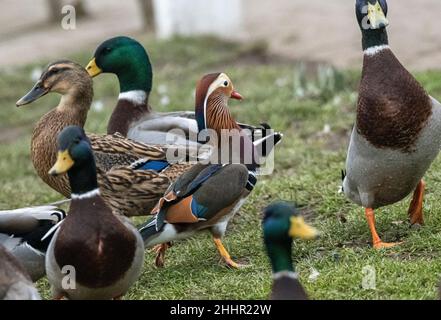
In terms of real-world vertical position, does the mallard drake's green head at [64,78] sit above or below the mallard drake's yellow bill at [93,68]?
above

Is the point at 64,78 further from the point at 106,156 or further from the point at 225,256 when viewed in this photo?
the point at 225,256

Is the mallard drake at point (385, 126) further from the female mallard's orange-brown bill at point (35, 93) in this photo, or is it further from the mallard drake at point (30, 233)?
the female mallard's orange-brown bill at point (35, 93)

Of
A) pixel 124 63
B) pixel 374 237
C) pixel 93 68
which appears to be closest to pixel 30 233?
pixel 374 237

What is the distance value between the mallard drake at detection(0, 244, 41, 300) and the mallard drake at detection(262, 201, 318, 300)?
115cm

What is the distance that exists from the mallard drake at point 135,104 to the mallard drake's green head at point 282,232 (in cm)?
290

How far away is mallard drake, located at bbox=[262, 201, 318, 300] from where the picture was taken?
14.2 feet

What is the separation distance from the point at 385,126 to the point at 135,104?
2.69 m

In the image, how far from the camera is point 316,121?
9.30 meters

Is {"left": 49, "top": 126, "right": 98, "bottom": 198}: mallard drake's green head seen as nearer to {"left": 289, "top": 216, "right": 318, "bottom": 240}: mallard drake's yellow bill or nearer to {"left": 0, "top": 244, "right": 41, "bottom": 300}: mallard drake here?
{"left": 0, "top": 244, "right": 41, "bottom": 300}: mallard drake

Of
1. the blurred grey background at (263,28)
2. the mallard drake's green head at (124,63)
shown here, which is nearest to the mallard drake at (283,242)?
the mallard drake's green head at (124,63)

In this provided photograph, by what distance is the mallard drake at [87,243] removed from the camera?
4867 millimetres

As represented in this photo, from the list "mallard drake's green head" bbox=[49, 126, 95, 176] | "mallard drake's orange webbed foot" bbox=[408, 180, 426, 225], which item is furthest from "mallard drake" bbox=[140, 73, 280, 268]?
"mallard drake's orange webbed foot" bbox=[408, 180, 426, 225]

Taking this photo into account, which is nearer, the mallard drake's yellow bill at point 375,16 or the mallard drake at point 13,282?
the mallard drake at point 13,282
